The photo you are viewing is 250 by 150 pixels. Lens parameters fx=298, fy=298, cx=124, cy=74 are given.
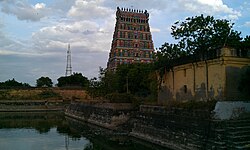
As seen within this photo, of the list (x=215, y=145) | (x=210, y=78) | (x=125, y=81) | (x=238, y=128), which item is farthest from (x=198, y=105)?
(x=125, y=81)

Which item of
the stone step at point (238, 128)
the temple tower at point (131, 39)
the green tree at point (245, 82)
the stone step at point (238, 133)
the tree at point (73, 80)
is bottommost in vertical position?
the stone step at point (238, 133)

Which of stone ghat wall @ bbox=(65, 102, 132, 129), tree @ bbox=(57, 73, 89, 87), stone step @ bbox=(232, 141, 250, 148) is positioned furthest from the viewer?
tree @ bbox=(57, 73, 89, 87)

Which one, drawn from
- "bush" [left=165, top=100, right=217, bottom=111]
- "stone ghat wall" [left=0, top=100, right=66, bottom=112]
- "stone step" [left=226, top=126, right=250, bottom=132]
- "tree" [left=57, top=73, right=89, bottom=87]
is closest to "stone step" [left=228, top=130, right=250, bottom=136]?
"stone step" [left=226, top=126, right=250, bottom=132]

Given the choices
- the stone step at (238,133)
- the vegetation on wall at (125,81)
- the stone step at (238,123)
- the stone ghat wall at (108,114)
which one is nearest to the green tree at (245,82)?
the stone step at (238,123)

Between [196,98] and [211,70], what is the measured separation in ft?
9.24

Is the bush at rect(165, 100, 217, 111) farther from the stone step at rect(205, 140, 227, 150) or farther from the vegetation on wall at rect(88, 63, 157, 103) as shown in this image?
the vegetation on wall at rect(88, 63, 157, 103)

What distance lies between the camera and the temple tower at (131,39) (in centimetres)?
6838

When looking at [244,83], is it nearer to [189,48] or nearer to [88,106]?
[189,48]

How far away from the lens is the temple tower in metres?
68.4

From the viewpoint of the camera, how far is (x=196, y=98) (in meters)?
22.4

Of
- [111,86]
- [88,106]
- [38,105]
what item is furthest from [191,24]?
[38,105]

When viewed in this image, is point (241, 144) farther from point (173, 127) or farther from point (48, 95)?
point (48, 95)

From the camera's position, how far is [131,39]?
69625 mm

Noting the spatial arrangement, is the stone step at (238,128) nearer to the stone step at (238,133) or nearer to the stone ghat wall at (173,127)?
the stone step at (238,133)
